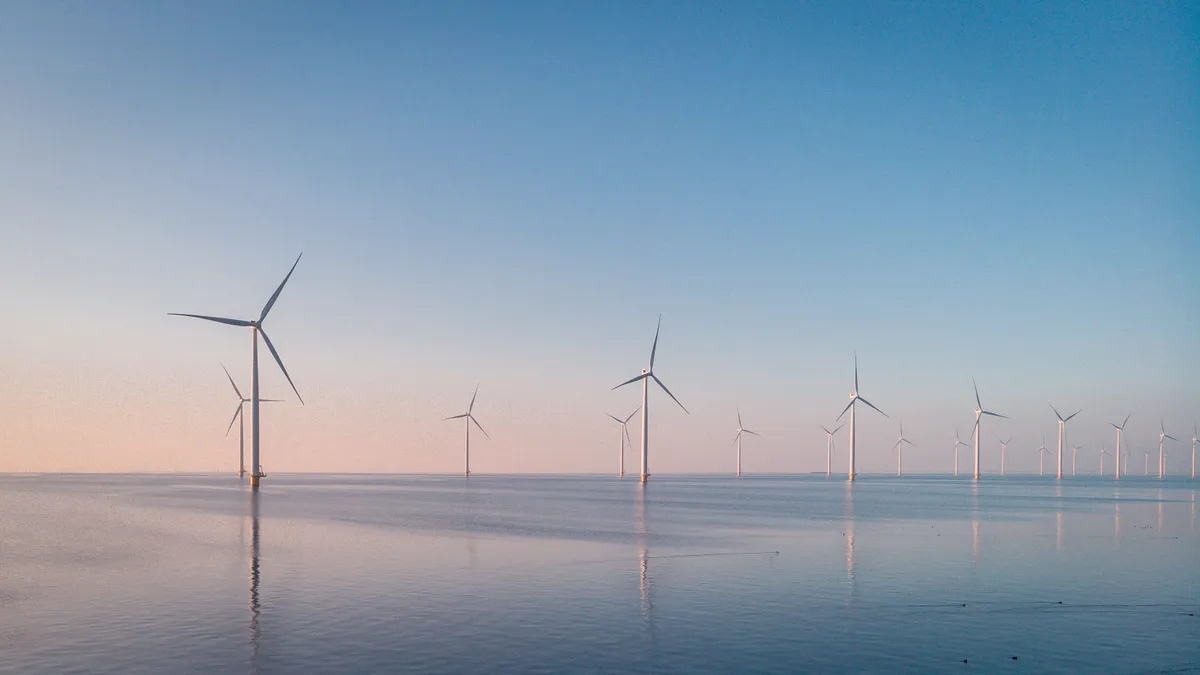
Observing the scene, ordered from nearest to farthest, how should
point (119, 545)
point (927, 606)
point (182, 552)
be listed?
point (927, 606)
point (182, 552)
point (119, 545)

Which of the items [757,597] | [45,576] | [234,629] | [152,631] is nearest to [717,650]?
[757,597]

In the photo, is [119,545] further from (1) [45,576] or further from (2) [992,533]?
(2) [992,533]

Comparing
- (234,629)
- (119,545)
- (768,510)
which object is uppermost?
(234,629)

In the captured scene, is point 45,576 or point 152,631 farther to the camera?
point 45,576

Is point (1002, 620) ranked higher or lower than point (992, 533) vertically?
higher

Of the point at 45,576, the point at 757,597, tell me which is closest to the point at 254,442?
the point at 45,576

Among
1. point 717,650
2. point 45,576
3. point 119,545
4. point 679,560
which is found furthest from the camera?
point 119,545
